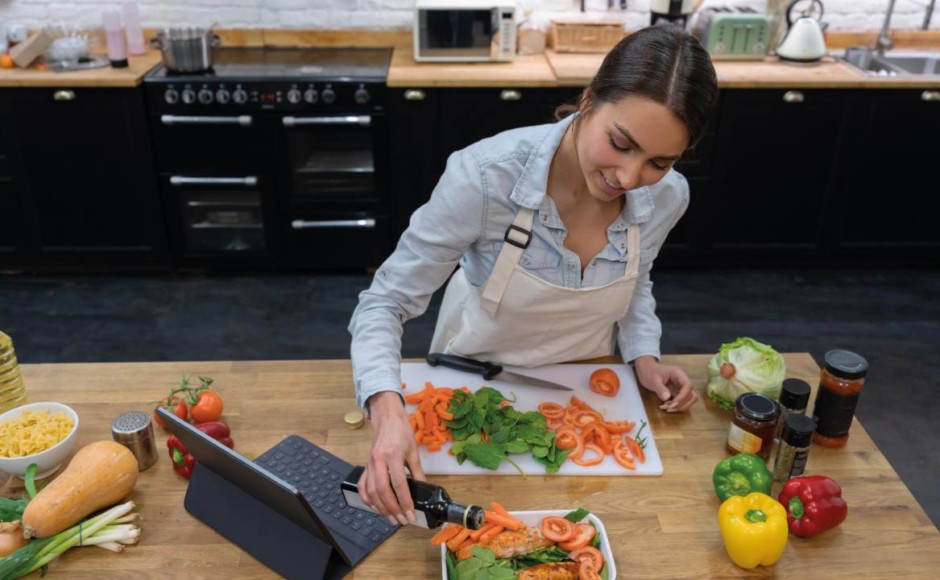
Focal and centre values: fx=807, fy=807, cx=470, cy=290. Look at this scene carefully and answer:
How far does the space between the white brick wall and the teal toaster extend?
344 mm

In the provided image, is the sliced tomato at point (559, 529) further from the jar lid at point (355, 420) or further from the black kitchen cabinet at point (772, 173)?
the black kitchen cabinet at point (772, 173)

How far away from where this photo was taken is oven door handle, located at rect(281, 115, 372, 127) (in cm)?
356

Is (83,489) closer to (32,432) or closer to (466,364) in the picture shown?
(32,432)

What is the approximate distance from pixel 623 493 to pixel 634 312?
1.63ft

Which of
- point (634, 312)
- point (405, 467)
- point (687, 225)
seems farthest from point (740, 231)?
point (405, 467)

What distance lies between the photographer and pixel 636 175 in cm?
132

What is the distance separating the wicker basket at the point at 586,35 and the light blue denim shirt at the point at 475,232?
8.10 ft

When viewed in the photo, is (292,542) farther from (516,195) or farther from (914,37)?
(914,37)

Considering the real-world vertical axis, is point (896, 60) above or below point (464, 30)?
below

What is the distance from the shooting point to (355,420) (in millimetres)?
1562

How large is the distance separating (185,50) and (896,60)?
3448 millimetres

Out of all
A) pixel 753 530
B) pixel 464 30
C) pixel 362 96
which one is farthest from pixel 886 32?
pixel 753 530

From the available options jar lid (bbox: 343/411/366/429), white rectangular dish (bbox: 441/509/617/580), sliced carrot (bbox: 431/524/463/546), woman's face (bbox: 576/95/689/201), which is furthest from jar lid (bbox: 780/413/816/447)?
jar lid (bbox: 343/411/366/429)

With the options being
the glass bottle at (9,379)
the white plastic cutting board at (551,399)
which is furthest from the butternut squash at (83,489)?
the white plastic cutting board at (551,399)
